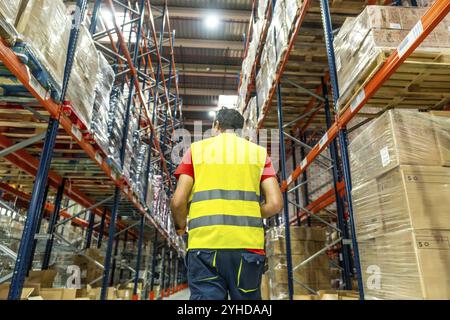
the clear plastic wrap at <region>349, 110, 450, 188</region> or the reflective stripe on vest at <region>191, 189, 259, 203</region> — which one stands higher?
the clear plastic wrap at <region>349, 110, 450, 188</region>

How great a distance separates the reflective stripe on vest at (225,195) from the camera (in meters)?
1.95

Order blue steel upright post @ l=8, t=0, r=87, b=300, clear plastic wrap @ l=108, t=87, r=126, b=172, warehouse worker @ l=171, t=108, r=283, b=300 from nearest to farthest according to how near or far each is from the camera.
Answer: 1. warehouse worker @ l=171, t=108, r=283, b=300
2. blue steel upright post @ l=8, t=0, r=87, b=300
3. clear plastic wrap @ l=108, t=87, r=126, b=172

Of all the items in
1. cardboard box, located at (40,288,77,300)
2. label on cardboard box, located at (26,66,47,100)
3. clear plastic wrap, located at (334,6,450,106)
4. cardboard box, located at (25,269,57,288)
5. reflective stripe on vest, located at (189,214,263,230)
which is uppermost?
clear plastic wrap, located at (334,6,450,106)

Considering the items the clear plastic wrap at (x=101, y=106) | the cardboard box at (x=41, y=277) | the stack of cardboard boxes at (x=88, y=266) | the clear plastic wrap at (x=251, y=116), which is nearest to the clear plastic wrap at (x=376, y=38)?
the clear plastic wrap at (x=101, y=106)

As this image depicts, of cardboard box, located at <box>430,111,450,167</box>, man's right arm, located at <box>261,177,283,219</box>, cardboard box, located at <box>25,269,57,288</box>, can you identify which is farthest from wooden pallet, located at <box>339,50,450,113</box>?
cardboard box, located at <box>25,269,57,288</box>

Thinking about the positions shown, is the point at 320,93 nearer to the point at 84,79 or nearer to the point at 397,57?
the point at 397,57

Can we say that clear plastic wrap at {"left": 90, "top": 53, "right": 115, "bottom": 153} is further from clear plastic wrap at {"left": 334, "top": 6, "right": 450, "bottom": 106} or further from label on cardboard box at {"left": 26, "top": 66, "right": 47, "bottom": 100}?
clear plastic wrap at {"left": 334, "top": 6, "right": 450, "bottom": 106}

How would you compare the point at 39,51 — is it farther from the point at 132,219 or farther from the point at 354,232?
the point at 132,219

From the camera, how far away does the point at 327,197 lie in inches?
283

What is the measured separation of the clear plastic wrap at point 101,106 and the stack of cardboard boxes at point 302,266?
3966 millimetres

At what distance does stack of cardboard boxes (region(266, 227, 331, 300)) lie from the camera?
5.95m

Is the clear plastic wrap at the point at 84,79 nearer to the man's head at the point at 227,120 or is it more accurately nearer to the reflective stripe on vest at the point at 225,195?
the man's head at the point at 227,120

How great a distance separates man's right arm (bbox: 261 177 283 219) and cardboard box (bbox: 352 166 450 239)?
1.11 m

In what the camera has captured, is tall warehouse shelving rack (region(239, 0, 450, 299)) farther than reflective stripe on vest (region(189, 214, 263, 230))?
Yes
